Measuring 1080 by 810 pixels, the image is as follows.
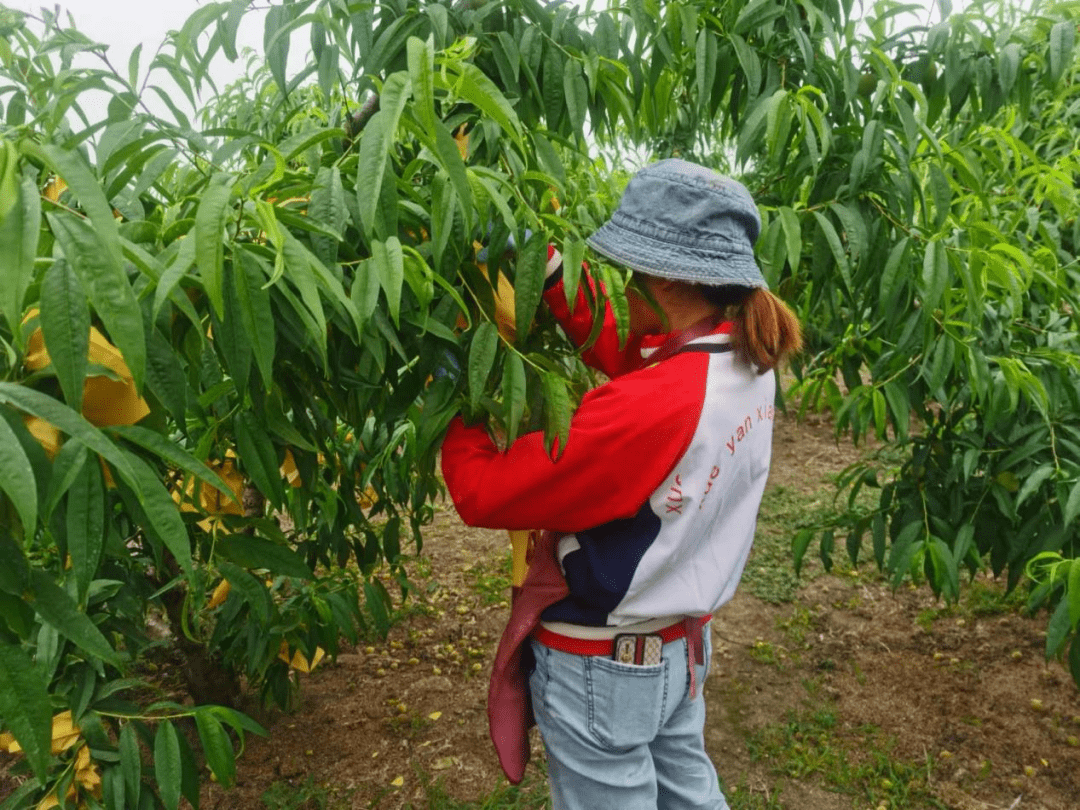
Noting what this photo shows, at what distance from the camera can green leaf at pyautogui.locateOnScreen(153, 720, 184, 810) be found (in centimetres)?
141

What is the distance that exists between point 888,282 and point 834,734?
1797 mm

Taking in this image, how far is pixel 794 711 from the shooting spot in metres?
3.01

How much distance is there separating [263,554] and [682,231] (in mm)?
780

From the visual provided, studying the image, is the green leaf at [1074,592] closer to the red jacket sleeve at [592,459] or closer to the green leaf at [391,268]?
the red jacket sleeve at [592,459]

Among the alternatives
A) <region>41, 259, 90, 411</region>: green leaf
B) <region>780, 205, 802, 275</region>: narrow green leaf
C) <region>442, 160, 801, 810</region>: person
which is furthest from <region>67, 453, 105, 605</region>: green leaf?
<region>780, 205, 802, 275</region>: narrow green leaf

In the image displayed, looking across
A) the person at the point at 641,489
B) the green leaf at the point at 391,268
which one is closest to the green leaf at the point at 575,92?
the person at the point at 641,489

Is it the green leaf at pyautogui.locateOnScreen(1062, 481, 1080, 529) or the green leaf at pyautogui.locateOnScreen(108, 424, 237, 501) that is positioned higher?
the green leaf at pyautogui.locateOnScreen(108, 424, 237, 501)

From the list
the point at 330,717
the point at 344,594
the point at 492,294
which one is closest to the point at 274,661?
the point at 344,594

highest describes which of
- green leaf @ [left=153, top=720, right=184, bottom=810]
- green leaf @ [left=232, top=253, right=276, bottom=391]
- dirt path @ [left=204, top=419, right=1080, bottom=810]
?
green leaf @ [left=232, top=253, right=276, bottom=391]

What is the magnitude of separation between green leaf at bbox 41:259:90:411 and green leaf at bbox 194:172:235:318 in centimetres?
10

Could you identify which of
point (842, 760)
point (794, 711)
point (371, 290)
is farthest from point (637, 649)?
point (794, 711)

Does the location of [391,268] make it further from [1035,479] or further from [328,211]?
[1035,479]

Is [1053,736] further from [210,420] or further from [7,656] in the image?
[7,656]

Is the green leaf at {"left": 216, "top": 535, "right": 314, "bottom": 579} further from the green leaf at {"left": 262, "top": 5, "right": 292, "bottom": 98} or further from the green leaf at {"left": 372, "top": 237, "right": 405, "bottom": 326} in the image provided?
the green leaf at {"left": 262, "top": 5, "right": 292, "bottom": 98}
